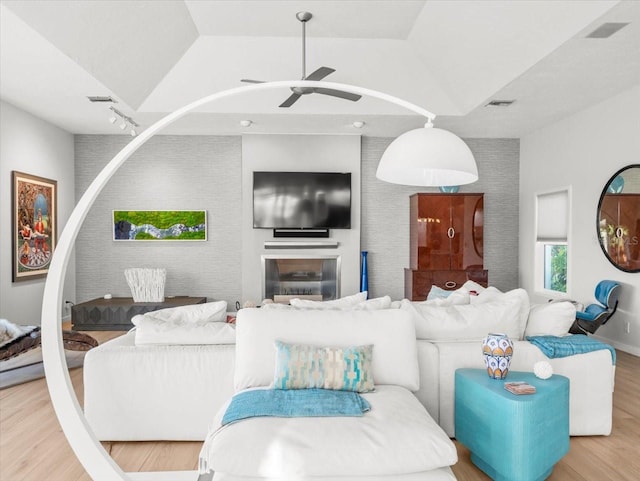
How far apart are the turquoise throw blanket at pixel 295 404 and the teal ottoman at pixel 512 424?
0.62 meters

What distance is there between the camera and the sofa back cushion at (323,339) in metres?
2.59

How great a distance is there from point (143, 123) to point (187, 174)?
1104mm

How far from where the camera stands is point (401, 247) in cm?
745

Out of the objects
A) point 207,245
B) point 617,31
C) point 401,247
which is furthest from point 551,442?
point 207,245

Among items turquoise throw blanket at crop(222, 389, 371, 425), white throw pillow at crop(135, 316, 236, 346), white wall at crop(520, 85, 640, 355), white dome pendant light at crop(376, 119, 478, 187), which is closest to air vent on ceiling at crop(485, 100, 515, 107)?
white wall at crop(520, 85, 640, 355)

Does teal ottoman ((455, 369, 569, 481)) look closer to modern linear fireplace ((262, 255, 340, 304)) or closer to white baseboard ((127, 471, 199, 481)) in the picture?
white baseboard ((127, 471, 199, 481))

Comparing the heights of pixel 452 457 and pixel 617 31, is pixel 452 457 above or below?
below

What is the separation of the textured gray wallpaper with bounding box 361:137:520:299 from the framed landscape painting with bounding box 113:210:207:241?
95.2 inches

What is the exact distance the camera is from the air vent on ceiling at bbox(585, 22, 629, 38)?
3668mm

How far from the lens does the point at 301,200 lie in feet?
23.6

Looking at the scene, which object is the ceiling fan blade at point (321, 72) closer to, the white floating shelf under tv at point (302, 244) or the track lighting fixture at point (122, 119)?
the track lighting fixture at point (122, 119)

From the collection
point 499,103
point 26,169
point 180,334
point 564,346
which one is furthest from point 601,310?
point 26,169

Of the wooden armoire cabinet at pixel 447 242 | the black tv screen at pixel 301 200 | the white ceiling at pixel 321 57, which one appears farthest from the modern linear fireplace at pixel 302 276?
the white ceiling at pixel 321 57

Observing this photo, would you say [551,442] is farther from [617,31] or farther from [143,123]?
[143,123]
